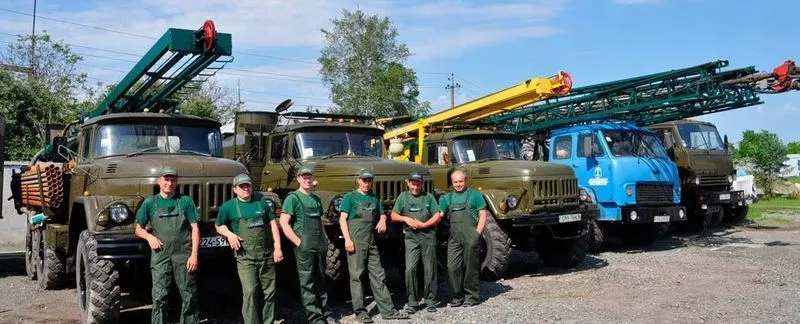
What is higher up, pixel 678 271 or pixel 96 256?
pixel 96 256

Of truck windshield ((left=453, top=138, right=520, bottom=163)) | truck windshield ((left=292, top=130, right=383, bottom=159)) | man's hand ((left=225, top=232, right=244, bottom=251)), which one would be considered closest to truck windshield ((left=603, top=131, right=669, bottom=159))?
truck windshield ((left=453, top=138, right=520, bottom=163))

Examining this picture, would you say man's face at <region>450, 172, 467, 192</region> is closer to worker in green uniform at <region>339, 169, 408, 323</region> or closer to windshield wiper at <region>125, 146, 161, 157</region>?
worker in green uniform at <region>339, 169, 408, 323</region>

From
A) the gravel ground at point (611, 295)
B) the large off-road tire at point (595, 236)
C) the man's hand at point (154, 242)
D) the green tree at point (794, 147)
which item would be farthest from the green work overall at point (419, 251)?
the green tree at point (794, 147)

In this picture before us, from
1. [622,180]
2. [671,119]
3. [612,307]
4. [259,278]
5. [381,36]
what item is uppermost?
Answer: [381,36]

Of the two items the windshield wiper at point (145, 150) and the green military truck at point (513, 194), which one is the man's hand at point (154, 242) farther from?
the green military truck at point (513, 194)

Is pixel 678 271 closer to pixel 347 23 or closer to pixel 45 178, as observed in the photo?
pixel 45 178

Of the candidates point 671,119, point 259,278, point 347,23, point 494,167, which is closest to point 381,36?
point 347,23

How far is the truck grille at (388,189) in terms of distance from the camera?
801 cm

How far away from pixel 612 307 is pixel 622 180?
4740mm

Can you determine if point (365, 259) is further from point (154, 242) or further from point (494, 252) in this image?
point (494, 252)

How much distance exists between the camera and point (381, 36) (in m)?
32.1

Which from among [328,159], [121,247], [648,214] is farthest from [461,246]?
[648,214]

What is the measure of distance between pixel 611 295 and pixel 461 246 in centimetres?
205

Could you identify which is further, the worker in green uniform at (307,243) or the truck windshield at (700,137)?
the truck windshield at (700,137)
